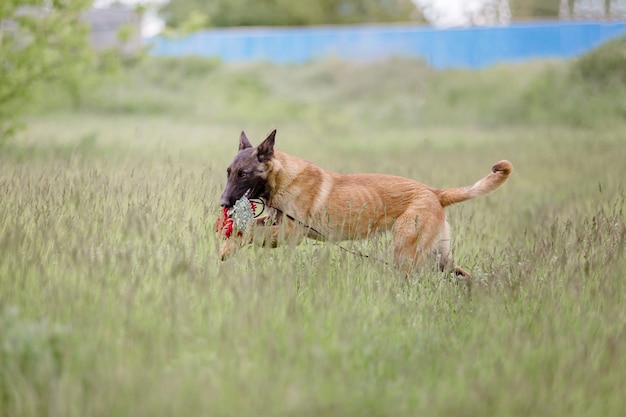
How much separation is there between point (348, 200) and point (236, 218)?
1102 mm

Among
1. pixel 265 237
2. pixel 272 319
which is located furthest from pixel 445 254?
pixel 272 319

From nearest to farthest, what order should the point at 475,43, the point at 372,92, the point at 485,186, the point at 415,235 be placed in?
the point at 415,235 < the point at 485,186 < the point at 372,92 < the point at 475,43

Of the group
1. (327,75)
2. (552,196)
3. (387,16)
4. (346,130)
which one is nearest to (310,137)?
(346,130)

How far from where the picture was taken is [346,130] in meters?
20.1

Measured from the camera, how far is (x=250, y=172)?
20.4 ft

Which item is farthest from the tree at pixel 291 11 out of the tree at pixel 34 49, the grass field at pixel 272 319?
the grass field at pixel 272 319

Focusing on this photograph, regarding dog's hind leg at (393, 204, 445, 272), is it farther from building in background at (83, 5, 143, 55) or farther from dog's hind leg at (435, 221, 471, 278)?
building in background at (83, 5, 143, 55)

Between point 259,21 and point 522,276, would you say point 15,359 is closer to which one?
point 522,276

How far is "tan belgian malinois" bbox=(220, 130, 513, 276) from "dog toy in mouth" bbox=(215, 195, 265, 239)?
0.33ft

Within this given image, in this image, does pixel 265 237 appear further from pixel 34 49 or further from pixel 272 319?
pixel 34 49

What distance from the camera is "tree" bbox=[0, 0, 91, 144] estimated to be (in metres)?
12.1

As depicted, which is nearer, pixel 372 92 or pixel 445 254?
pixel 445 254

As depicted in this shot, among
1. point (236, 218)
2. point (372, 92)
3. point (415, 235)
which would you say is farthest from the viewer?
point (372, 92)

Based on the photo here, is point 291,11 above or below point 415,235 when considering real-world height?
above
